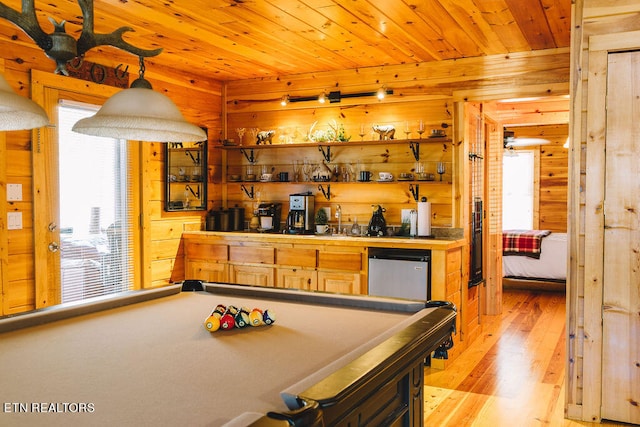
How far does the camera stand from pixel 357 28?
13.4ft

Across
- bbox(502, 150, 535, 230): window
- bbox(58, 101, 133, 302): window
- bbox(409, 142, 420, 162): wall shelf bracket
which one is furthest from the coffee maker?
bbox(502, 150, 535, 230): window

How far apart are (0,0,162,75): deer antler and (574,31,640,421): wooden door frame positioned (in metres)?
2.66

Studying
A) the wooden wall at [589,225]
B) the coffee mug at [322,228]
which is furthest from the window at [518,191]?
the wooden wall at [589,225]

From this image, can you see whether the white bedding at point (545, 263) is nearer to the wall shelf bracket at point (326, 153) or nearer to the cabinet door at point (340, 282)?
the wall shelf bracket at point (326, 153)

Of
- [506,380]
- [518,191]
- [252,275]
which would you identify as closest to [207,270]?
[252,275]

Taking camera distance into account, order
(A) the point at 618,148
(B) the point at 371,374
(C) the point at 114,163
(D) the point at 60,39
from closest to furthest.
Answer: (B) the point at 371,374 → (D) the point at 60,39 → (A) the point at 618,148 → (C) the point at 114,163

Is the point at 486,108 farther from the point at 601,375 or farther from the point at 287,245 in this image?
the point at 601,375

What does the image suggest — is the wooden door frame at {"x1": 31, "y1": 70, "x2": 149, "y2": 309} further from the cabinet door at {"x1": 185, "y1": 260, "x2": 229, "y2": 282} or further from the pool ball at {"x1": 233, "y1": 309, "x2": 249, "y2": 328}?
the pool ball at {"x1": 233, "y1": 309, "x2": 249, "y2": 328}

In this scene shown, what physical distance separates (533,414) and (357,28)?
9.57 ft

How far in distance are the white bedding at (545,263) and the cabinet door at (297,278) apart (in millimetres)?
3866

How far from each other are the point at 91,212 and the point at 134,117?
9.01 feet

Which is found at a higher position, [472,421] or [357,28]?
[357,28]

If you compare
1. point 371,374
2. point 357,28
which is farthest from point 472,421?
point 357,28

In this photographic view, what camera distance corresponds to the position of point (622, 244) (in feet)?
11.0
